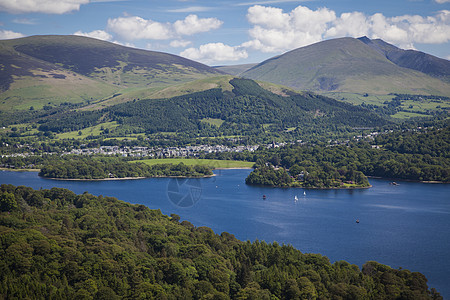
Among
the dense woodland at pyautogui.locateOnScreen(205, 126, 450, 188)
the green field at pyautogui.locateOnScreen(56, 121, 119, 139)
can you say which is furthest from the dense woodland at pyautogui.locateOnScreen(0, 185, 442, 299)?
the green field at pyautogui.locateOnScreen(56, 121, 119, 139)

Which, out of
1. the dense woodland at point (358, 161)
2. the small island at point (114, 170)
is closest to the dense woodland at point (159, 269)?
the dense woodland at point (358, 161)

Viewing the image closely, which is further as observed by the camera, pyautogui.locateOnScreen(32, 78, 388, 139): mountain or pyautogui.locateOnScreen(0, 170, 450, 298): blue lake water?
pyautogui.locateOnScreen(32, 78, 388, 139): mountain

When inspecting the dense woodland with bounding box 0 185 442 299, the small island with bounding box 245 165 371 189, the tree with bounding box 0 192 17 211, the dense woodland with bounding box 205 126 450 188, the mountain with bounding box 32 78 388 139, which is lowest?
the dense woodland with bounding box 0 185 442 299

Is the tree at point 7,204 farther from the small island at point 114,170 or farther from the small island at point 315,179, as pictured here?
the small island at point 114,170

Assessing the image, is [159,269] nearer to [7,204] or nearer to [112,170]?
[7,204]

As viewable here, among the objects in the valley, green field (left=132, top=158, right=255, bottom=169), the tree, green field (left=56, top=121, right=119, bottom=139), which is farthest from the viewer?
green field (left=56, top=121, right=119, bottom=139)

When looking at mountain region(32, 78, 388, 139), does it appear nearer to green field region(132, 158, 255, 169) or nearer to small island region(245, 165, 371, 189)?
green field region(132, 158, 255, 169)

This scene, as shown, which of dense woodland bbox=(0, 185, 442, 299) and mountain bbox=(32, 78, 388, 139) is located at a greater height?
mountain bbox=(32, 78, 388, 139)
